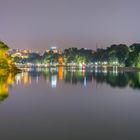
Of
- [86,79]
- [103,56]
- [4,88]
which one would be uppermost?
[103,56]

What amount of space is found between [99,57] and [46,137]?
139m

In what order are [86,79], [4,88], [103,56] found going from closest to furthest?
[4,88]
[86,79]
[103,56]

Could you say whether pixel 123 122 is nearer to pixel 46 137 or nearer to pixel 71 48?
pixel 46 137

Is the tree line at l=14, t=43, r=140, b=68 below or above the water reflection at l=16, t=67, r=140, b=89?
above

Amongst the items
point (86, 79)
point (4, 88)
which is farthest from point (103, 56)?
point (4, 88)

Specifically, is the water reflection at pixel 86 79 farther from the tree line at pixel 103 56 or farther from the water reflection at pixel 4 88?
the tree line at pixel 103 56

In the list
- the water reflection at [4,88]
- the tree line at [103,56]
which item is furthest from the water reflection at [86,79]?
the tree line at [103,56]

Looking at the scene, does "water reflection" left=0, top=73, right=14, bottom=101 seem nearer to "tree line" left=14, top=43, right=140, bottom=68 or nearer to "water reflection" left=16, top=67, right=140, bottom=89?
"water reflection" left=16, top=67, right=140, bottom=89

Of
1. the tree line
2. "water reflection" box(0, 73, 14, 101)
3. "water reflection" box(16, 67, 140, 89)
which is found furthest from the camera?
Answer: the tree line

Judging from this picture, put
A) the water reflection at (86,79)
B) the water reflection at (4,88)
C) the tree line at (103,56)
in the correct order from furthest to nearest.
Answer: the tree line at (103,56), the water reflection at (86,79), the water reflection at (4,88)

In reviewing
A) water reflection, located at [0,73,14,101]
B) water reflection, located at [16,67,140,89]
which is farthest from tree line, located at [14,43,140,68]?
water reflection, located at [0,73,14,101]

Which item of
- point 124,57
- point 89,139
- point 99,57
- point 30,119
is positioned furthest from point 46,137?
point 99,57

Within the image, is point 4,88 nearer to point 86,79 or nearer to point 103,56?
point 86,79

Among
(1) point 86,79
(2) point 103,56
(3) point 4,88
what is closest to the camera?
(3) point 4,88
